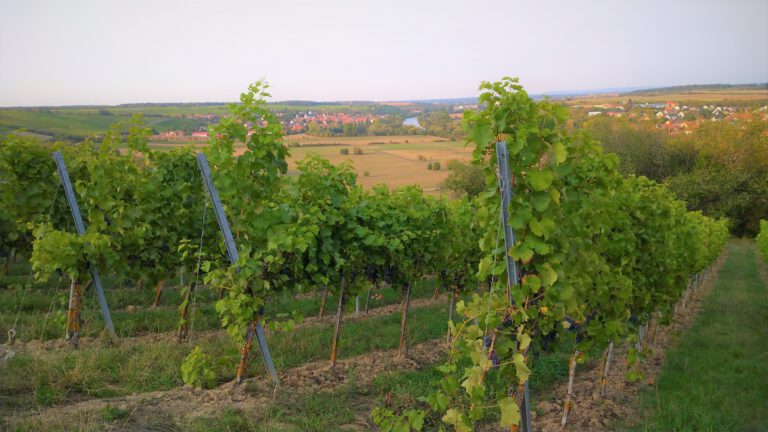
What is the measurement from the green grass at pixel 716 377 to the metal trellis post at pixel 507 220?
9.13 ft

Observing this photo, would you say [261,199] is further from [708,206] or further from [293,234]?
[708,206]

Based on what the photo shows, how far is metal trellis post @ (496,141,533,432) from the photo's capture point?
3.46 meters

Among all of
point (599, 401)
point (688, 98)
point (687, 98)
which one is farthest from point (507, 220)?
point (688, 98)

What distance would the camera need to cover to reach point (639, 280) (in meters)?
6.68

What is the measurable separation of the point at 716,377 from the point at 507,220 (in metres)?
6.53

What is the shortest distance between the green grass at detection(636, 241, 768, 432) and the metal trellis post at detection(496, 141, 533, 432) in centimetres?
278

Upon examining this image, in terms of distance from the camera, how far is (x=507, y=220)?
11.7ft

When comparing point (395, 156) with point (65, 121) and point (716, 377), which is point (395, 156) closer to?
point (65, 121)

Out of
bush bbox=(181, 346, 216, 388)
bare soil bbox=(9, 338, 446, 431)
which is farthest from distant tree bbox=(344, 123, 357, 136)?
bush bbox=(181, 346, 216, 388)

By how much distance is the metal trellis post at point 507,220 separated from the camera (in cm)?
346

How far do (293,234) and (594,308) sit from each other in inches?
131

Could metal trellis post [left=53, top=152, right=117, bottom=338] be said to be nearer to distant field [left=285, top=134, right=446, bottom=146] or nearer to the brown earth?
the brown earth

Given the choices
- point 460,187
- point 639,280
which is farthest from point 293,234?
point 460,187

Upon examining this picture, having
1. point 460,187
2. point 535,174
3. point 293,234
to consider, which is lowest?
point 460,187
